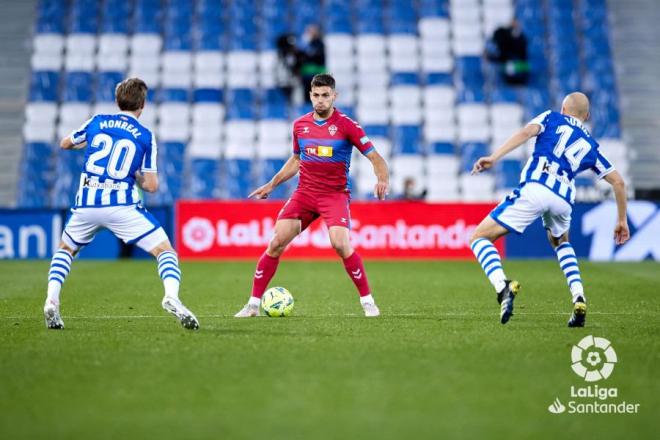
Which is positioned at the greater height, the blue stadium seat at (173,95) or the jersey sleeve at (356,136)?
the blue stadium seat at (173,95)

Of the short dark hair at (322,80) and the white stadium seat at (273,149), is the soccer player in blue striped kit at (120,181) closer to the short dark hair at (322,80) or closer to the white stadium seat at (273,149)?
the short dark hair at (322,80)

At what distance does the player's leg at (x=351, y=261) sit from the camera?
9289mm

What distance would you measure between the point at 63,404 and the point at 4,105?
22.6 m

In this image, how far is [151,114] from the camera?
2511 centimetres

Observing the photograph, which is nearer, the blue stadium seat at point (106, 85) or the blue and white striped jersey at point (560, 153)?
the blue and white striped jersey at point (560, 153)

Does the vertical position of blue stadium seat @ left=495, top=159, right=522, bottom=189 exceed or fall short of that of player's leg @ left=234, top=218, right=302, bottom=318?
it exceeds it

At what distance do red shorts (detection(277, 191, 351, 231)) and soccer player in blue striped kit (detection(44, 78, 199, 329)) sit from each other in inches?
57.5

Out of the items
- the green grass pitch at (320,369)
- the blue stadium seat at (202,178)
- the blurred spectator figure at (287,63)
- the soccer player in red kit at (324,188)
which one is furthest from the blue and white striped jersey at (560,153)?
the blurred spectator figure at (287,63)

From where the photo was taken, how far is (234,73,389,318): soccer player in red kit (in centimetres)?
928

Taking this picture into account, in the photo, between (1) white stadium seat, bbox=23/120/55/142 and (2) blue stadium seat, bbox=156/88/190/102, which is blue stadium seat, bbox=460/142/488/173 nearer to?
(2) blue stadium seat, bbox=156/88/190/102

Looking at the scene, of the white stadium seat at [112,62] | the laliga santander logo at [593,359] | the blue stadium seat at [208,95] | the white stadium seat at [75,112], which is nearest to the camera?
the laliga santander logo at [593,359]

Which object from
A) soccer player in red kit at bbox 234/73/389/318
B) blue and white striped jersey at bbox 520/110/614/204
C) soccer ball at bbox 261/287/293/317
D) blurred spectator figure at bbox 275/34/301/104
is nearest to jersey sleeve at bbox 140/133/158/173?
soccer player in red kit at bbox 234/73/389/318

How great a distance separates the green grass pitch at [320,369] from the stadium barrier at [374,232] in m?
7.98

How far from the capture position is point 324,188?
30.7ft
